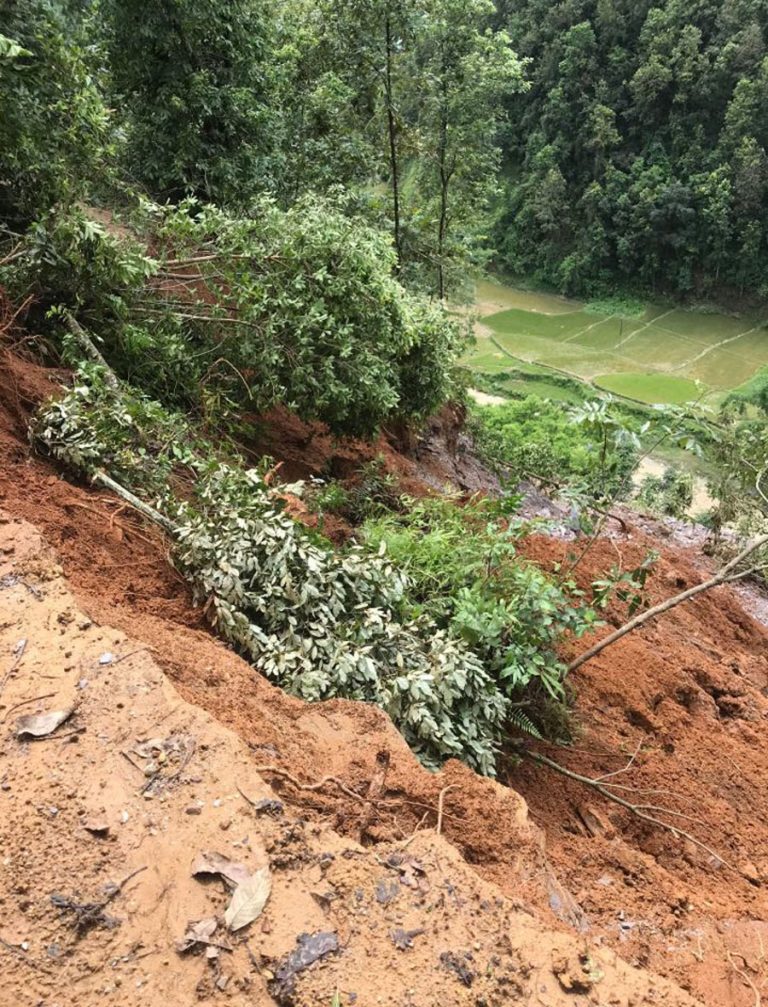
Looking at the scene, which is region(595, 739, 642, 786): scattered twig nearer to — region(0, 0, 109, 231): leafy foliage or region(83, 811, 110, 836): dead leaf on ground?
region(83, 811, 110, 836): dead leaf on ground

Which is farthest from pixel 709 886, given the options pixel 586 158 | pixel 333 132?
pixel 586 158

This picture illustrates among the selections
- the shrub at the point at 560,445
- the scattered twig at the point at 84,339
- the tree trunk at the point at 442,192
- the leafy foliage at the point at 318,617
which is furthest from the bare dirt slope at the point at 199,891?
the tree trunk at the point at 442,192

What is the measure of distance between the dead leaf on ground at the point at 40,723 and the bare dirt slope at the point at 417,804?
49 millimetres

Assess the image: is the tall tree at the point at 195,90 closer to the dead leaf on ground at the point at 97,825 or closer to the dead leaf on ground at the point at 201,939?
the dead leaf on ground at the point at 97,825

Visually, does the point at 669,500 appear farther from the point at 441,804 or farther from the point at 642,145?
the point at 642,145

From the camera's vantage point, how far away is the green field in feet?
99.8

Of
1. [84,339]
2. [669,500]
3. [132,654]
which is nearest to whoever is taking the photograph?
[132,654]

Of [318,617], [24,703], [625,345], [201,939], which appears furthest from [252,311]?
[625,345]

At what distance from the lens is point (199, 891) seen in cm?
199

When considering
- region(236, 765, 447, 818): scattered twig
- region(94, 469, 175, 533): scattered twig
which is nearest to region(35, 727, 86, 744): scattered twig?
region(236, 765, 447, 818): scattered twig

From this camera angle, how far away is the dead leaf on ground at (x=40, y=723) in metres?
2.34

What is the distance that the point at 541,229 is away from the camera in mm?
38781

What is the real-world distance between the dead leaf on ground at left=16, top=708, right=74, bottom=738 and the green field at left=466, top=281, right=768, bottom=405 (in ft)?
93.1

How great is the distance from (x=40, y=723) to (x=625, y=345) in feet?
116
